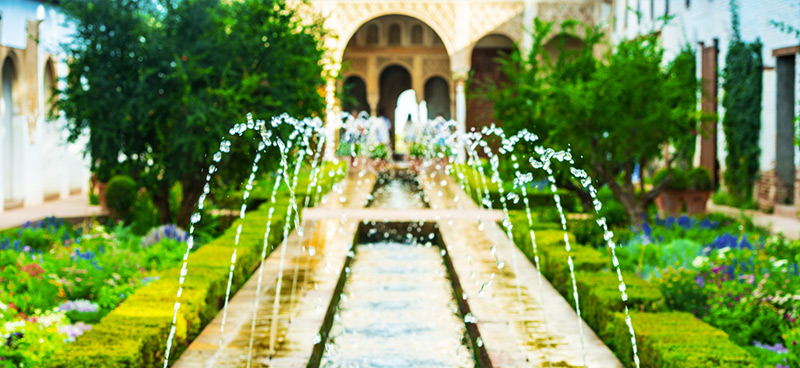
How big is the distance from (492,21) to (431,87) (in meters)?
6.71

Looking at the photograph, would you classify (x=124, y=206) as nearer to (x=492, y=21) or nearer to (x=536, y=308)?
(x=536, y=308)

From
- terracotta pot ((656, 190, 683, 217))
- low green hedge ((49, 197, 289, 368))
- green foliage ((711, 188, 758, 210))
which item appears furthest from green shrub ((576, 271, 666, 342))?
green foliage ((711, 188, 758, 210))

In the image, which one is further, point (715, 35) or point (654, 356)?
point (715, 35)

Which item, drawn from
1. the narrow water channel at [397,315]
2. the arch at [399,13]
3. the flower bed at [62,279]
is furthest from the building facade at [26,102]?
the arch at [399,13]

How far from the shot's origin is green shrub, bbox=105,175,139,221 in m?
9.83

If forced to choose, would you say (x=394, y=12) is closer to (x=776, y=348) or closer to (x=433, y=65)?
(x=433, y=65)

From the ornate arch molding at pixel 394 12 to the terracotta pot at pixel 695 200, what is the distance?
12.1 metres

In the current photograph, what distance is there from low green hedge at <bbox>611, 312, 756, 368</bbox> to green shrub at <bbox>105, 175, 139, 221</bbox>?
6.41 meters

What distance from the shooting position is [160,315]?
15.5 feet

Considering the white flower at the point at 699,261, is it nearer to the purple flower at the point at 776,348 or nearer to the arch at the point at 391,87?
the purple flower at the point at 776,348

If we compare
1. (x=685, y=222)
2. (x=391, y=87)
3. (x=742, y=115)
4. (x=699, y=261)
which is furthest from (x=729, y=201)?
(x=391, y=87)

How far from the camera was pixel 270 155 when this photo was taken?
9281 mm

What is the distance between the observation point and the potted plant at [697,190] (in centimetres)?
1107

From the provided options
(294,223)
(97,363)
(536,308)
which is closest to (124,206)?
(294,223)
